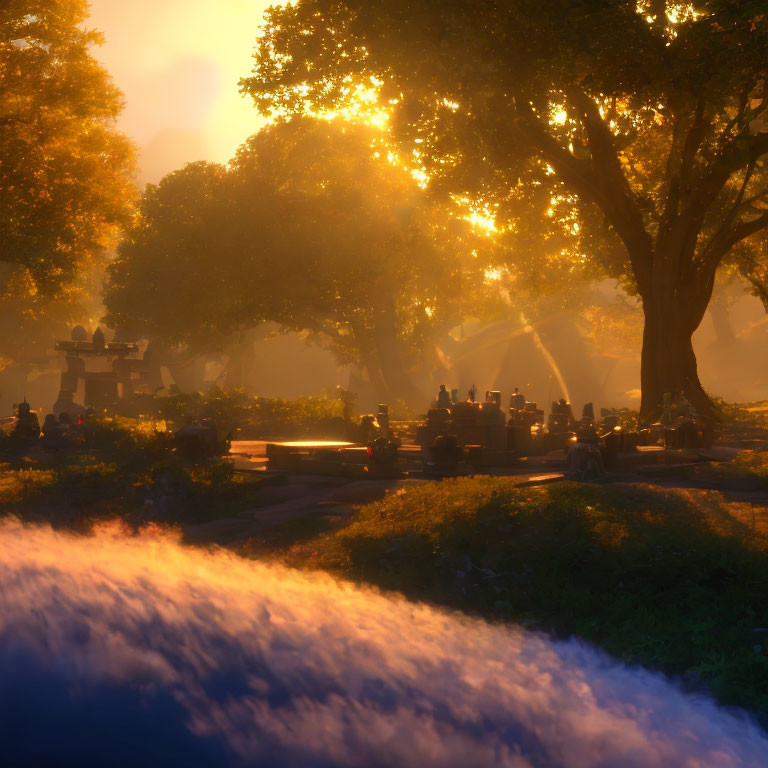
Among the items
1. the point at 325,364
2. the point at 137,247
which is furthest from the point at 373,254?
the point at 325,364

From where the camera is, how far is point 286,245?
3403cm

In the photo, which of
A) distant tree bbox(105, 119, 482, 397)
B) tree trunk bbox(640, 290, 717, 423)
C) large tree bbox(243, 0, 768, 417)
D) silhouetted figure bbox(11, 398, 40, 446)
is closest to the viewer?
large tree bbox(243, 0, 768, 417)

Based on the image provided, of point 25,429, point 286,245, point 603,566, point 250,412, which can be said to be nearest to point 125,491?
point 603,566

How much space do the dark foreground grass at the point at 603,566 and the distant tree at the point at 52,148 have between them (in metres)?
16.9

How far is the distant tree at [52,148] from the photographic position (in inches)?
915

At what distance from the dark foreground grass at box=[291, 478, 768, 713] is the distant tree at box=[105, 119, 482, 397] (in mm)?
23899

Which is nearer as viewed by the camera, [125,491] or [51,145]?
[125,491]

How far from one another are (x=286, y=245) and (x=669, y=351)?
1653 centimetres

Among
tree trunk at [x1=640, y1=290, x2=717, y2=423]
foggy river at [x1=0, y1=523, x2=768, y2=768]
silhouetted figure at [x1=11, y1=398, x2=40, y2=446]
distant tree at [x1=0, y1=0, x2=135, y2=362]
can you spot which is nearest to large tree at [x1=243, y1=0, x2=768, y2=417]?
tree trunk at [x1=640, y1=290, x2=717, y2=423]

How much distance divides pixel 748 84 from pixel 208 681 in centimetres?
1758

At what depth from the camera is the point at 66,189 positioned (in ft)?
79.7

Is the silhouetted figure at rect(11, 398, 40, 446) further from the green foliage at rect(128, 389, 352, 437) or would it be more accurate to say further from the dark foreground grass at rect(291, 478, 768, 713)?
the dark foreground grass at rect(291, 478, 768, 713)

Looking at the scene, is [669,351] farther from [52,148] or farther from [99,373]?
[99,373]

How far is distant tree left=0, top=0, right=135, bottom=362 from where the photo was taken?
2323cm
